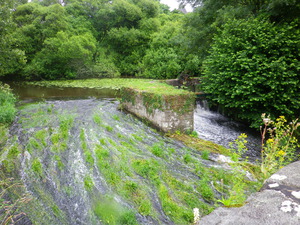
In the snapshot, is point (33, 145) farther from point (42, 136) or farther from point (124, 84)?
point (124, 84)

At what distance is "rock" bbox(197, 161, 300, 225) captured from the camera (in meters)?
1.13

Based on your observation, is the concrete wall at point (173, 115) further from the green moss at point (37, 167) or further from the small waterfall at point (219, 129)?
the green moss at point (37, 167)

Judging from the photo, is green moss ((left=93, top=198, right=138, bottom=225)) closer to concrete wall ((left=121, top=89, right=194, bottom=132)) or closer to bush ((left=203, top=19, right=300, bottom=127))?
concrete wall ((left=121, top=89, right=194, bottom=132))

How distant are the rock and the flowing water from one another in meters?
1.27

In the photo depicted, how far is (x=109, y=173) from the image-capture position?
14.6 feet

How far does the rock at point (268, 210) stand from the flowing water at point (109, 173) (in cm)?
127

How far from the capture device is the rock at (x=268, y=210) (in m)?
1.13

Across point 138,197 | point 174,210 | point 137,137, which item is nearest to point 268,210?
point 174,210

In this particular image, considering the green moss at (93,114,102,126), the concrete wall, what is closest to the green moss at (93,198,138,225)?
the concrete wall

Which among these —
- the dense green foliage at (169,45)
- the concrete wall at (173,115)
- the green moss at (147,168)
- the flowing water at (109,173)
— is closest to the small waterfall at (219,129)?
the flowing water at (109,173)

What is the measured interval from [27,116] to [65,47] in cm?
1320

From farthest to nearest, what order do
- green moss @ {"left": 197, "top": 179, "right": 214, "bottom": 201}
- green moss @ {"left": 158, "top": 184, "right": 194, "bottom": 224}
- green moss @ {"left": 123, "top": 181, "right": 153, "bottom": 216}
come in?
green moss @ {"left": 197, "top": 179, "right": 214, "bottom": 201} → green moss @ {"left": 123, "top": 181, "right": 153, "bottom": 216} → green moss @ {"left": 158, "top": 184, "right": 194, "bottom": 224}

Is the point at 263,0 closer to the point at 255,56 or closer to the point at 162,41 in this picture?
the point at 255,56

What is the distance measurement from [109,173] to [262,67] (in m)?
5.83
